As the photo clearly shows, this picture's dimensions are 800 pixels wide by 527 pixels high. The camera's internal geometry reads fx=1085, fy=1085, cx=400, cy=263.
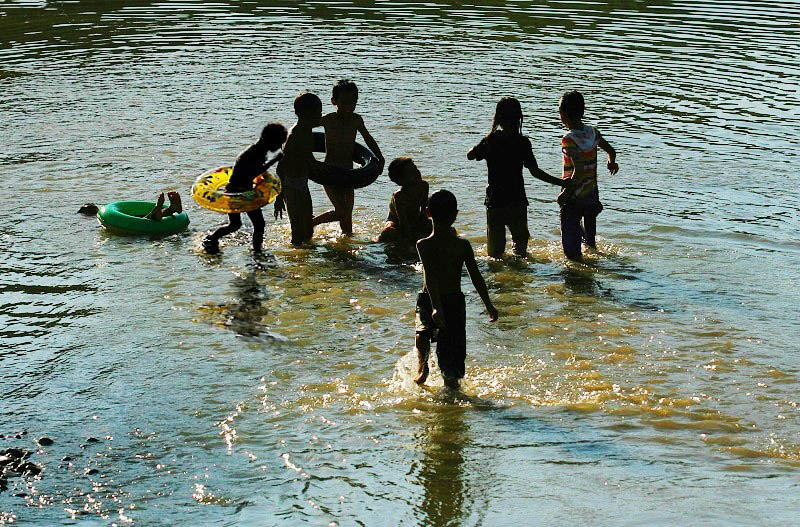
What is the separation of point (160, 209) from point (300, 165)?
203cm

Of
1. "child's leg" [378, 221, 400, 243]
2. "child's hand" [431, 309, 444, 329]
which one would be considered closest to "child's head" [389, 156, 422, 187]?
"child's leg" [378, 221, 400, 243]

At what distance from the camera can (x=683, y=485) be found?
804 cm

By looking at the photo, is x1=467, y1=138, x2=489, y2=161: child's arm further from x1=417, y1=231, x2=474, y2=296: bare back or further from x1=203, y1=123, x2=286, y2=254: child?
x1=417, y1=231, x2=474, y2=296: bare back

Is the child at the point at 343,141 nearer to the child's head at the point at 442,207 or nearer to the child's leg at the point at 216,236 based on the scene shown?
the child's leg at the point at 216,236

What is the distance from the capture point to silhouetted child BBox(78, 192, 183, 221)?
47.4ft

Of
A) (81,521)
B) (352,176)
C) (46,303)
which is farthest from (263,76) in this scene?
(81,521)

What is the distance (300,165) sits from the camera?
1405 centimetres

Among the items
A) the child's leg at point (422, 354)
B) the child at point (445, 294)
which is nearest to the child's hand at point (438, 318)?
the child at point (445, 294)

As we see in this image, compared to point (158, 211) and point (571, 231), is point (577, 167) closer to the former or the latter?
point (571, 231)

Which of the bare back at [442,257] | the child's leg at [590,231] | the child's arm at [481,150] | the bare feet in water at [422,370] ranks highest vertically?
the child's arm at [481,150]

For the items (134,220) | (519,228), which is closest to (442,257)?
(519,228)

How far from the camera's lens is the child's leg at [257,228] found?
1383cm

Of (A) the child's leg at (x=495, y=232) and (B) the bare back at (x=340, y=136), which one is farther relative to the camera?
(B) the bare back at (x=340, y=136)

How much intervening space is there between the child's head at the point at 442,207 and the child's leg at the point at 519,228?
393cm
